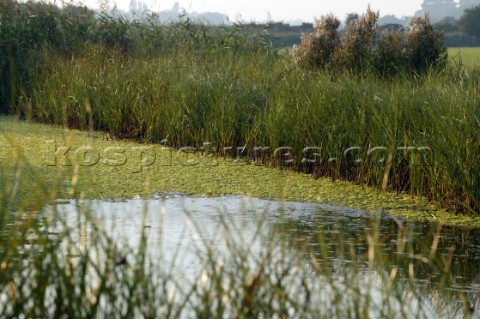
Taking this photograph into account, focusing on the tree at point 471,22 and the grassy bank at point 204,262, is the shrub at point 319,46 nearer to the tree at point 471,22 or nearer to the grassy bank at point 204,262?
the grassy bank at point 204,262

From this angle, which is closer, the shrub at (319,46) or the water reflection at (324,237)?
the water reflection at (324,237)

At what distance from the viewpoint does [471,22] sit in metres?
34.9

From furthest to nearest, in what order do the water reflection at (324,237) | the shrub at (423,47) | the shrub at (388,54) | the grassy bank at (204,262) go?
the shrub at (423,47)
the shrub at (388,54)
the water reflection at (324,237)
the grassy bank at (204,262)

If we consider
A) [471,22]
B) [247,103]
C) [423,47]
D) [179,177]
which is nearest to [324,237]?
[179,177]

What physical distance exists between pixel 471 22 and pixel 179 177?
29976 millimetres

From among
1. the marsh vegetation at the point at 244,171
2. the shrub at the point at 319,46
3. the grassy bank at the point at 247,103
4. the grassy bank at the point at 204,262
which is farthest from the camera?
the shrub at the point at 319,46

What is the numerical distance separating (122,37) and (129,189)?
5656 mm

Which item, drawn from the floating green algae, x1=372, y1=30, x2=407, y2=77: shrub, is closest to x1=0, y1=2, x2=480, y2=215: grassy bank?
the floating green algae

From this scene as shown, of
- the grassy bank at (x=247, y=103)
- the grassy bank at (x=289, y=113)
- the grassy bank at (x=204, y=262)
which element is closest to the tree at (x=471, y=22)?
the grassy bank at (x=247, y=103)

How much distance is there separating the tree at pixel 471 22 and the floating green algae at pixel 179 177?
1121 inches

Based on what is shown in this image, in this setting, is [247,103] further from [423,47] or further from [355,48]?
[423,47]

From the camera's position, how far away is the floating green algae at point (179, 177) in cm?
611

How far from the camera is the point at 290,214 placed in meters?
5.76

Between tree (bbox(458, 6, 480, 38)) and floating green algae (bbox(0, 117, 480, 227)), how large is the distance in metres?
28.5
